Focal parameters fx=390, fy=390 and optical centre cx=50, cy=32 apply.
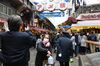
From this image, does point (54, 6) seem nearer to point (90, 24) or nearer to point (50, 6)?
point (50, 6)

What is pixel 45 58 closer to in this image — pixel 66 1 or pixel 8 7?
pixel 8 7

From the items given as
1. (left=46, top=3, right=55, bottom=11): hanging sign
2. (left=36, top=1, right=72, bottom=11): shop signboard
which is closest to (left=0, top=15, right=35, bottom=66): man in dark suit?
(left=36, top=1, right=72, bottom=11): shop signboard

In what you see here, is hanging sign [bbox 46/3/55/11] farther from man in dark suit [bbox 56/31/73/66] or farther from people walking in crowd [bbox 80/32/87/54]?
man in dark suit [bbox 56/31/73/66]

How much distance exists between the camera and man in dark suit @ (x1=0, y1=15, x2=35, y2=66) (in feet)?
19.9

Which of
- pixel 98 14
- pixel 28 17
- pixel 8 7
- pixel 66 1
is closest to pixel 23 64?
pixel 98 14

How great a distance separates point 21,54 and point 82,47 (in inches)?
814

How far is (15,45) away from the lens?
6.14m

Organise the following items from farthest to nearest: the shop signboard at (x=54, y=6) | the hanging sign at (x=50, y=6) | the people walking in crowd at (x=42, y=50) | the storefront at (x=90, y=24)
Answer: the hanging sign at (x=50, y=6)
the shop signboard at (x=54, y=6)
the storefront at (x=90, y=24)
the people walking in crowd at (x=42, y=50)

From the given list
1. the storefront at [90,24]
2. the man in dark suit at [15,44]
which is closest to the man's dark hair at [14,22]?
the man in dark suit at [15,44]

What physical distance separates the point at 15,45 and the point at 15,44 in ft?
0.05

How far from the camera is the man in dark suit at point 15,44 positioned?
6.06 metres


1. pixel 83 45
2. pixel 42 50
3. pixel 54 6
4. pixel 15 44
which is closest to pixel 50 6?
pixel 54 6

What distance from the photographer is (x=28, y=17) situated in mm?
63406

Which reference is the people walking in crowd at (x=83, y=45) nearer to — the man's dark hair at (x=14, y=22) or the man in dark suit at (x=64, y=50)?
the man in dark suit at (x=64, y=50)
